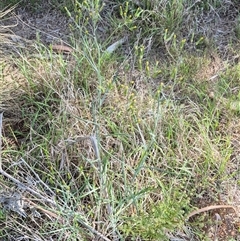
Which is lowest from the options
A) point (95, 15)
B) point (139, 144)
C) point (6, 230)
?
point (6, 230)

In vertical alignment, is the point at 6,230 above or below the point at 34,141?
below

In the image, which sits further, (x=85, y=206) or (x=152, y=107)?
(x=152, y=107)

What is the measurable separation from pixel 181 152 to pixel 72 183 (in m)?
0.50

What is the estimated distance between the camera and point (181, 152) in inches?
80.7

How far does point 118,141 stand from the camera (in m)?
2.02

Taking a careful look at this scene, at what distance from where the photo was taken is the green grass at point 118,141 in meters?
1.83

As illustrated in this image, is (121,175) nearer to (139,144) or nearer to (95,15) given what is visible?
(139,144)

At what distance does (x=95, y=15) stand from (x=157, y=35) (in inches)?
25.4

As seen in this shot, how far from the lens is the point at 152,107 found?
6.97ft

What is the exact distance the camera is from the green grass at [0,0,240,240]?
6.00ft

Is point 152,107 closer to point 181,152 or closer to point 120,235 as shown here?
point 181,152

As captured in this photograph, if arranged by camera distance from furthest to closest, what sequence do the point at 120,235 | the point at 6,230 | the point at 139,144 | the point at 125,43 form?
the point at 125,43
the point at 139,144
the point at 6,230
the point at 120,235

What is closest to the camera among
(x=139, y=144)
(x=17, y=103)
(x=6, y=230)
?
(x=6, y=230)

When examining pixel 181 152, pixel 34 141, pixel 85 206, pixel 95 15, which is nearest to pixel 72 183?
pixel 85 206
